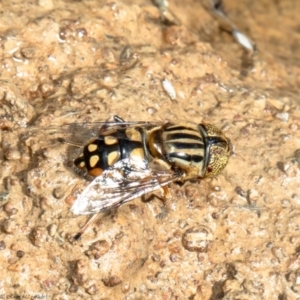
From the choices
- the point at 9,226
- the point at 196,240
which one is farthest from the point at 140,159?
the point at 9,226

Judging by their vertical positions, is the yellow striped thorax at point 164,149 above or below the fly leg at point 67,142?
above

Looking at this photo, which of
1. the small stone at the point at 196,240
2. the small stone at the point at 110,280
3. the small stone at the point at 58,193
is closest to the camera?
the small stone at the point at 110,280

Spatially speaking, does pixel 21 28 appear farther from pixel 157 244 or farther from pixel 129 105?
pixel 157 244

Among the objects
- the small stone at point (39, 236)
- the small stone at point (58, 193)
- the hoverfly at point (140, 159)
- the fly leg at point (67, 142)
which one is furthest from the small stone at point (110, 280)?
the fly leg at point (67, 142)

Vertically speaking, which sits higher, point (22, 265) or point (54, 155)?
point (54, 155)

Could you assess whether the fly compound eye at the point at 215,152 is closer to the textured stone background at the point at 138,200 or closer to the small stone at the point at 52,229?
the textured stone background at the point at 138,200

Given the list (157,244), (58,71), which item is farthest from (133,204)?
(58,71)

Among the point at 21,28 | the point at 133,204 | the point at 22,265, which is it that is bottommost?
the point at 22,265

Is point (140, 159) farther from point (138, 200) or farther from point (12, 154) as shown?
point (12, 154)
